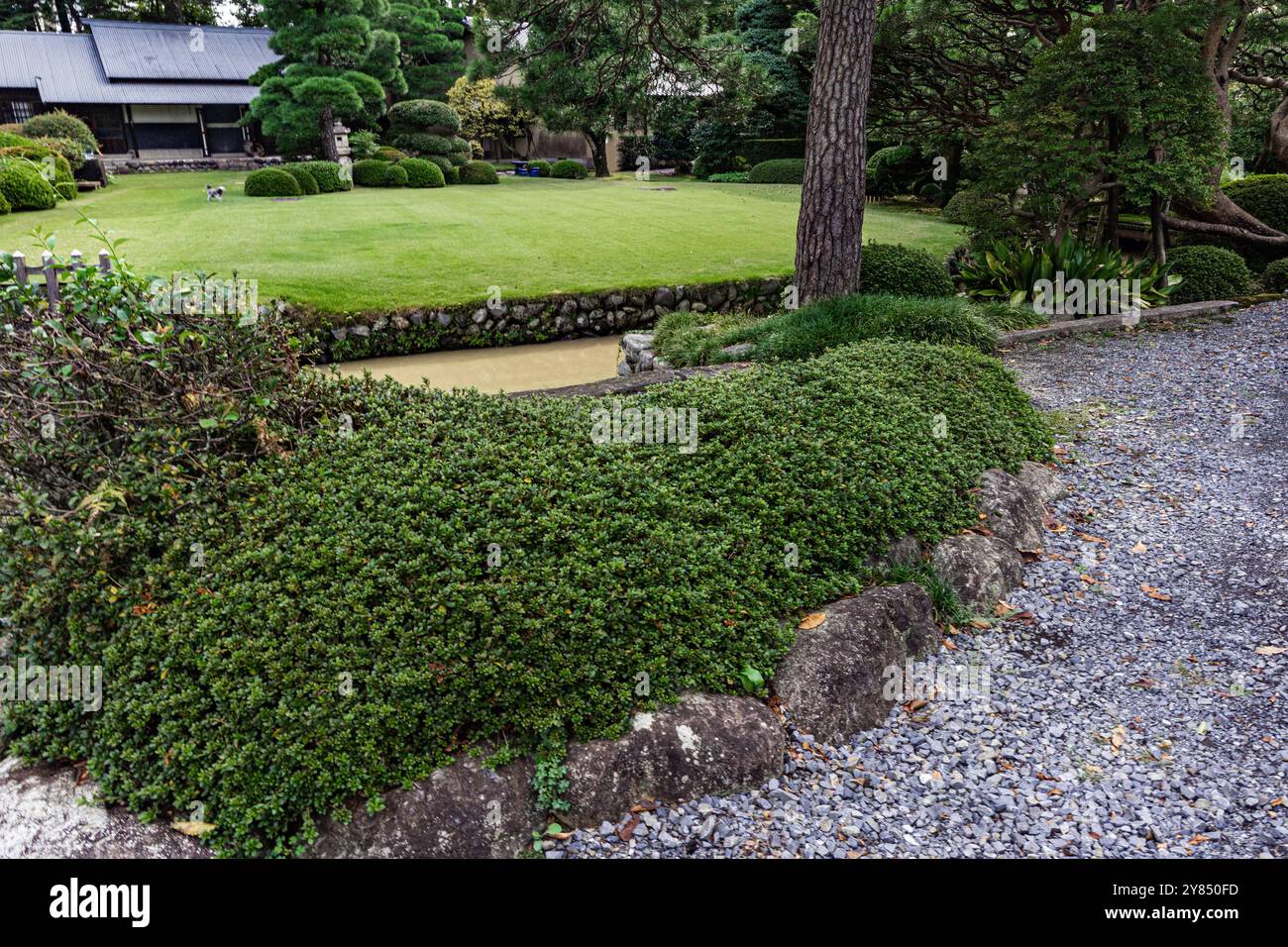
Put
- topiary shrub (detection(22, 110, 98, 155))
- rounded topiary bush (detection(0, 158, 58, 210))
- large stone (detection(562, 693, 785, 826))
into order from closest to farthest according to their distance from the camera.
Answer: large stone (detection(562, 693, 785, 826)), rounded topiary bush (detection(0, 158, 58, 210)), topiary shrub (detection(22, 110, 98, 155))

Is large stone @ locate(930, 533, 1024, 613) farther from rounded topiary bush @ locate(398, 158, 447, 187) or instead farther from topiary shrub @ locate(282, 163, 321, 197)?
rounded topiary bush @ locate(398, 158, 447, 187)

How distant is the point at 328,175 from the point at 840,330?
62.5 ft

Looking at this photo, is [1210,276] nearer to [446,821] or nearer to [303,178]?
[446,821]

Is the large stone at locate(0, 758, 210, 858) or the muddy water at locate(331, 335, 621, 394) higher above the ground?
the muddy water at locate(331, 335, 621, 394)

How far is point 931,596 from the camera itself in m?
4.51

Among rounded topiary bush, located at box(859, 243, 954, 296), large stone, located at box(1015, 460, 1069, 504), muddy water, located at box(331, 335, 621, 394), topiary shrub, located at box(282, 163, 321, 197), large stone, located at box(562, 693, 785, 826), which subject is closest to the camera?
large stone, located at box(562, 693, 785, 826)

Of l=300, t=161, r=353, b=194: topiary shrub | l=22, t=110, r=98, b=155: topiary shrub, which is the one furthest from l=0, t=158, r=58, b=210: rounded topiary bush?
l=22, t=110, r=98, b=155: topiary shrub

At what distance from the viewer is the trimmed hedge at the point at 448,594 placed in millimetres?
3000

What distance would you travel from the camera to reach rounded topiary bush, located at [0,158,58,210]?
1780 cm

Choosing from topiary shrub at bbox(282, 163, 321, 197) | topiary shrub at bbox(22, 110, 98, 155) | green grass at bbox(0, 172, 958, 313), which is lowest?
green grass at bbox(0, 172, 958, 313)

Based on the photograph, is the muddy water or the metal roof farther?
the metal roof

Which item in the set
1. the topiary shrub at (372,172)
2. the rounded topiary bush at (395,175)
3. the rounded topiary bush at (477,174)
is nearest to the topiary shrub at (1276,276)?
the rounded topiary bush at (395,175)

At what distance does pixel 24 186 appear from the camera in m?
18.1

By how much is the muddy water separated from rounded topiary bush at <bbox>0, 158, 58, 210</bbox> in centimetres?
1297
